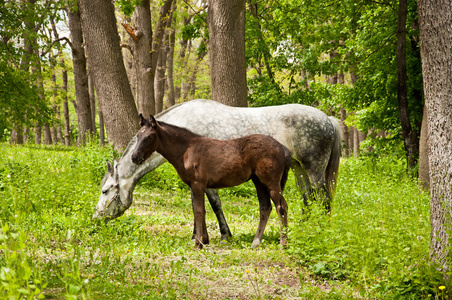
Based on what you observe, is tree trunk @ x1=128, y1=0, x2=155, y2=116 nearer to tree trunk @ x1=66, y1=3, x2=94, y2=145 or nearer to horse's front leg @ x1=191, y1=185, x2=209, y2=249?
tree trunk @ x1=66, y1=3, x2=94, y2=145

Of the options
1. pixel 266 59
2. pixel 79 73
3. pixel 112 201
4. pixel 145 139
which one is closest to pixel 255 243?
pixel 145 139

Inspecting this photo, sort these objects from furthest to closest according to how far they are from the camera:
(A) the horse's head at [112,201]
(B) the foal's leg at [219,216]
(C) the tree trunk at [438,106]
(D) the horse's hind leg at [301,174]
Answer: (D) the horse's hind leg at [301,174]
(A) the horse's head at [112,201]
(B) the foal's leg at [219,216]
(C) the tree trunk at [438,106]

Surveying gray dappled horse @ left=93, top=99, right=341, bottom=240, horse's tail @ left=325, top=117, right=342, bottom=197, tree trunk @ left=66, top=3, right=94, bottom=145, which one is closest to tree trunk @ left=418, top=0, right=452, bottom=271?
gray dappled horse @ left=93, top=99, right=341, bottom=240

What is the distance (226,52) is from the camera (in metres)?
10.5

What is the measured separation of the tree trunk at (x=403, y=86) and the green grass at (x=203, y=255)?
405 cm

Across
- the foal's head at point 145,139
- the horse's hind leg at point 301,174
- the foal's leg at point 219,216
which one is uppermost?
the foal's head at point 145,139

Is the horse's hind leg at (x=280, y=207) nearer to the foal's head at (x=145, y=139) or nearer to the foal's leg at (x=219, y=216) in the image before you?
the foal's leg at (x=219, y=216)

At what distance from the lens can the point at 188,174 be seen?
243 inches

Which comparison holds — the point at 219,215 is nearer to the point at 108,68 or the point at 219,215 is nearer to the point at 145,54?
the point at 108,68

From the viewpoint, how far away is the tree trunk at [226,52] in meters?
10.5

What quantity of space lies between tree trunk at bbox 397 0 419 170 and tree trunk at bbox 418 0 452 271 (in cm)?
673

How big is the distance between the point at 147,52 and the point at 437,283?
1406cm

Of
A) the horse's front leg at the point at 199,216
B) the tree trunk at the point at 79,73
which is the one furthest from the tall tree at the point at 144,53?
the horse's front leg at the point at 199,216

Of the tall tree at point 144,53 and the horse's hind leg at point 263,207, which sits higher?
the tall tree at point 144,53
